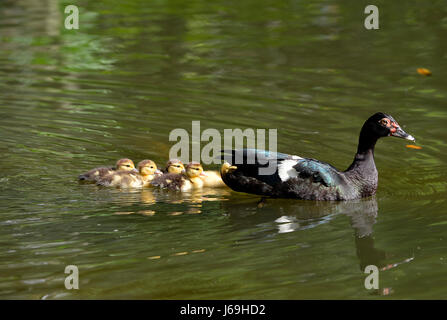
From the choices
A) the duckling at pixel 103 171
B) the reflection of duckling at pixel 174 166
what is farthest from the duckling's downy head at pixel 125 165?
the reflection of duckling at pixel 174 166

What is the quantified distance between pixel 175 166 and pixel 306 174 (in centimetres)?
144

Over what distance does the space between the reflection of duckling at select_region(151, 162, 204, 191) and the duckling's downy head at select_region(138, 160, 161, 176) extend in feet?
0.41

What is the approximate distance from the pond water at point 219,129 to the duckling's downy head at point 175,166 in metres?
0.45

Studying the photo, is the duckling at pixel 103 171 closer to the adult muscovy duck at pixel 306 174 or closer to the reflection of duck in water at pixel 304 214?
the adult muscovy duck at pixel 306 174

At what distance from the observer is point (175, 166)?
26.2 ft

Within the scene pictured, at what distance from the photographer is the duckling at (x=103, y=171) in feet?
24.8

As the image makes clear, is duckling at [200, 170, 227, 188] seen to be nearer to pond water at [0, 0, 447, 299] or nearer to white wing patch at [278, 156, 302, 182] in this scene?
pond water at [0, 0, 447, 299]

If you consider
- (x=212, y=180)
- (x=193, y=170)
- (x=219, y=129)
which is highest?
(x=219, y=129)

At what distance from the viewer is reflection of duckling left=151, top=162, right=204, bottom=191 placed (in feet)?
25.1

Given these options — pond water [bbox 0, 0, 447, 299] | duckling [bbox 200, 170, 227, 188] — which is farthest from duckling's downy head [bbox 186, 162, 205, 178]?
pond water [bbox 0, 0, 447, 299]

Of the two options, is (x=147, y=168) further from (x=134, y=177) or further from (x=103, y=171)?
(x=103, y=171)

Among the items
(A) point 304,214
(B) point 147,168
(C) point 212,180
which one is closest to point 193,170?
(C) point 212,180

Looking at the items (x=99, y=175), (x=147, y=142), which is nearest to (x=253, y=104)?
(x=147, y=142)

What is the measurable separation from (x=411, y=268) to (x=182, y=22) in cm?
968
